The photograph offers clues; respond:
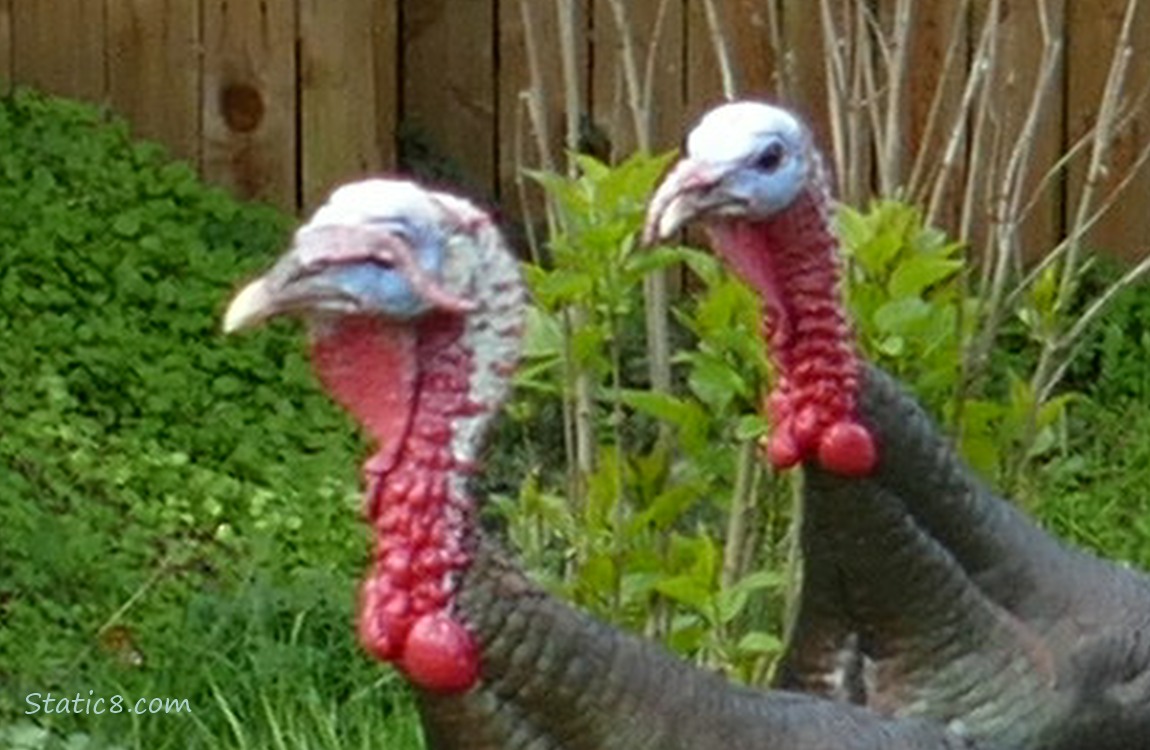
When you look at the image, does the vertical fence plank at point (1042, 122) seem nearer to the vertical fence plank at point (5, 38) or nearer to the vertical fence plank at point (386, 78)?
the vertical fence plank at point (386, 78)

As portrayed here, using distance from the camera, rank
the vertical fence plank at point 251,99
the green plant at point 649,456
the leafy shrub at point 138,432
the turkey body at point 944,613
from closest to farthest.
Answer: the turkey body at point 944,613 < the green plant at point 649,456 < the leafy shrub at point 138,432 < the vertical fence plank at point 251,99

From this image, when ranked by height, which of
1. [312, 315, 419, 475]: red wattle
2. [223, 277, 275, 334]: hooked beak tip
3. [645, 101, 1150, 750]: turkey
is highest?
[223, 277, 275, 334]: hooked beak tip

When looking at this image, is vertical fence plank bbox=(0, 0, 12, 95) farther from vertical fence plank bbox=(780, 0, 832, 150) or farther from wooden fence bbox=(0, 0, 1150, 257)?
vertical fence plank bbox=(780, 0, 832, 150)

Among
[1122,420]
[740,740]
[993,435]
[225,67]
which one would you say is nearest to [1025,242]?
[1122,420]

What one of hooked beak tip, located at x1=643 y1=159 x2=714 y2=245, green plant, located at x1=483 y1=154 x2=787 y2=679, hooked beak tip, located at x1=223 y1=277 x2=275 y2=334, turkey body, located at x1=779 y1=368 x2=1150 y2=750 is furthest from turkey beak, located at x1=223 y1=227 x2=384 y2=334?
green plant, located at x1=483 y1=154 x2=787 y2=679

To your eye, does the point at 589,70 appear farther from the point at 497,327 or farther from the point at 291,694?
the point at 497,327

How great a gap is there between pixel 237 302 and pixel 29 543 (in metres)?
3.45

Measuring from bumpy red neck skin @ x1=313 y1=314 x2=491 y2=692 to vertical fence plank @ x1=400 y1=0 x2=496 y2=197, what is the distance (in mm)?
5376

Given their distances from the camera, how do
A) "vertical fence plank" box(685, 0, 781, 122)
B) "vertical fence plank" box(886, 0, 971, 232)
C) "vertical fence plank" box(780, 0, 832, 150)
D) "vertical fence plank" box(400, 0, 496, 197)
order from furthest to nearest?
1. "vertical fence plank" box(400, 0, 496, 197)
2. "vertical fence plank" box(685, 0, 781, 122)
3. "vertical fence plank" box(780, 0, 832, 150)
4. "vertical fence plank" box(886, 0, 971, 232)

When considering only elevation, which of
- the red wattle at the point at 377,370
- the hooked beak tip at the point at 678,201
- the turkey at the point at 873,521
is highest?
the hooked beak tip at the point at 678,201

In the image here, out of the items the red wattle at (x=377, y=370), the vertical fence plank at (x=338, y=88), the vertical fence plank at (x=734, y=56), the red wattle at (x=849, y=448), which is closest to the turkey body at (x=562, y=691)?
the red wattle at (x=377, y=370)

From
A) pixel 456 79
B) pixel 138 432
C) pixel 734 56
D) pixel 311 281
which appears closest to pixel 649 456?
pixel 311 281

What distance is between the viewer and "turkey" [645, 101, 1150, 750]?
4215mm

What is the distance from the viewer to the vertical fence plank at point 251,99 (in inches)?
340
